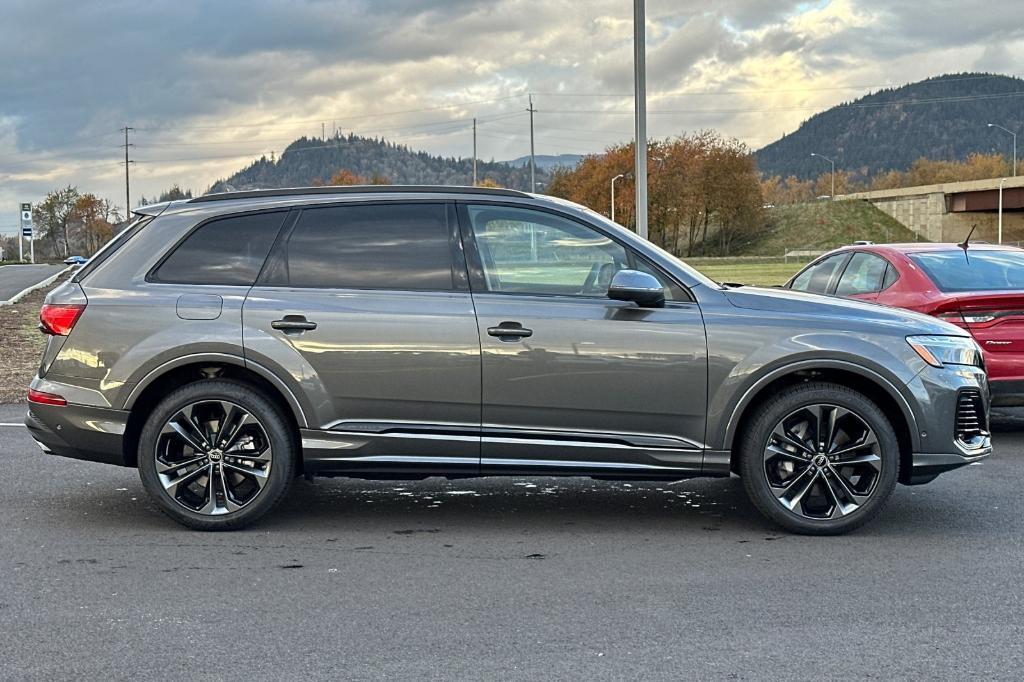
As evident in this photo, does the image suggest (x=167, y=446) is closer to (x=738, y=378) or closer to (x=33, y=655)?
(x=33, y=655)

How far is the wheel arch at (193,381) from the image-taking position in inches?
230

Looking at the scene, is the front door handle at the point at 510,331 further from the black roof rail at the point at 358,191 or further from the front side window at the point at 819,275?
the front side window at the point at 819,275

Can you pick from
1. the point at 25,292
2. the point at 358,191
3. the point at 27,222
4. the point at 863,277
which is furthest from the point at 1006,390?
the point at 27,222

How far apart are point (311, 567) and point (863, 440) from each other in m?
2.91

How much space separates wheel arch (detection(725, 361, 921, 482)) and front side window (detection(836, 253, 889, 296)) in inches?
140

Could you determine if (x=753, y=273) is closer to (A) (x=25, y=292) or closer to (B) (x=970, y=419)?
(A) (x=25, y=292)

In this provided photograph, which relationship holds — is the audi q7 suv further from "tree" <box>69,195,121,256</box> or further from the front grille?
"tree" <box>69,195,121,256</box>

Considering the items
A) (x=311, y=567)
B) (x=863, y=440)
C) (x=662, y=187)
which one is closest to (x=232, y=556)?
(x=311, y=567)

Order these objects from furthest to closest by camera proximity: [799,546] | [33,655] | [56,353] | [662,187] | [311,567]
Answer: [662,187] < [56,353] < [799,546] < [311,567] < [33,655]

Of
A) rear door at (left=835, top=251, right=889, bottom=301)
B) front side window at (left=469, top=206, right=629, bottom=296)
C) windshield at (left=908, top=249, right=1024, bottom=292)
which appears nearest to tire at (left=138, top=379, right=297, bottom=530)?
front side window at (left=469, top=206, right=629, bottom=296)

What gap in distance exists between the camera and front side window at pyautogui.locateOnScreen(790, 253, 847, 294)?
10.3m

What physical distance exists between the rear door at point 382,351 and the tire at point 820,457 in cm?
151

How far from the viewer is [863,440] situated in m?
5.80

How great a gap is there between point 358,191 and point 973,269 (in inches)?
213
